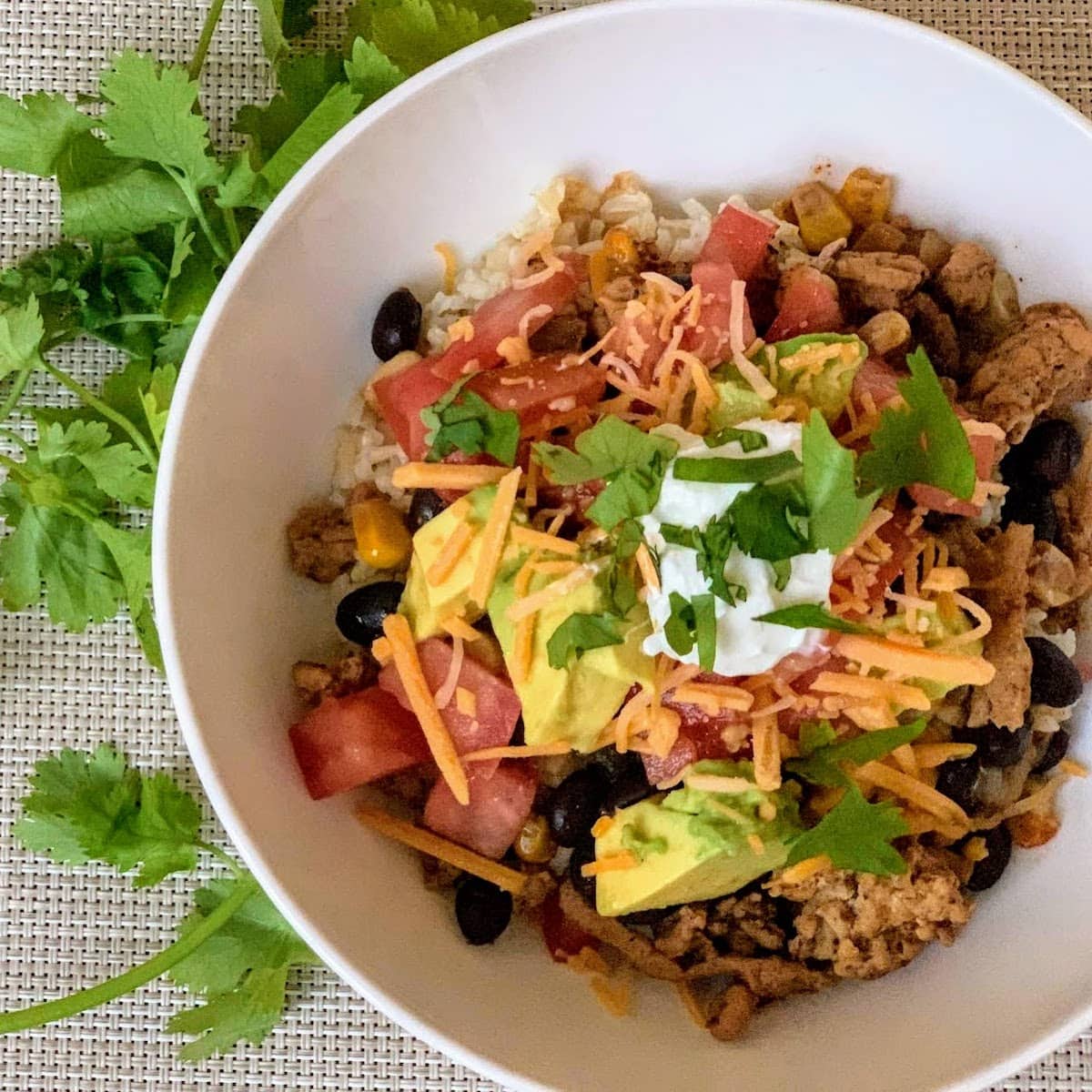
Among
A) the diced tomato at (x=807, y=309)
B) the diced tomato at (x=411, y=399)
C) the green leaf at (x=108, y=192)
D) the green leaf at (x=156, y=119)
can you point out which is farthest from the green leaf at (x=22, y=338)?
the diced tomato at (x=807, y=309)

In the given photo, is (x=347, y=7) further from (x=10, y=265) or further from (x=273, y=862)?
(x=273, y=862)

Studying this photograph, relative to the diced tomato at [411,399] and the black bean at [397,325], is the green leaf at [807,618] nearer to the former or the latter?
the diced tomato at [411,399]

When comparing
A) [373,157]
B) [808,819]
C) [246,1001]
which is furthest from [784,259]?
[246,1001]

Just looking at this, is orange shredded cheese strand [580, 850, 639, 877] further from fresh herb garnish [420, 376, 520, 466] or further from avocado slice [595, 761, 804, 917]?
fresh herb garnish [420, 376, 520, 466]

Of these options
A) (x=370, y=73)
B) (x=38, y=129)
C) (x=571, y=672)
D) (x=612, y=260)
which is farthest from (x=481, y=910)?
(x=38, y=129)

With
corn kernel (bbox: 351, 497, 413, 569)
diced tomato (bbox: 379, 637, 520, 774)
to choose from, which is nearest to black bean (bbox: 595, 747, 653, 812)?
diced tomato (bbox: 379, 637, 520, 774)

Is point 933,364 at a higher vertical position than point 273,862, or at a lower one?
higher

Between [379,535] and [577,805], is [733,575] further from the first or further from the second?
[379,535]
